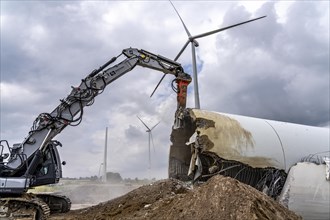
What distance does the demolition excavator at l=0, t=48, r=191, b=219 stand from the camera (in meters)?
12.2

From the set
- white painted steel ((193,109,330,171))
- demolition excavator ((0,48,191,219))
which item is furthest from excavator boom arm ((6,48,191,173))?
white painted steel ((193,109,330,171))

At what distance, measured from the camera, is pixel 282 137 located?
1231 cm

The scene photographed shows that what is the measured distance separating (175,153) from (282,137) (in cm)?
330

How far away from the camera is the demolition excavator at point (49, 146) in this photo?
12.2 m

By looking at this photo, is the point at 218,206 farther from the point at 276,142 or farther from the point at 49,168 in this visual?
the point at 49,168

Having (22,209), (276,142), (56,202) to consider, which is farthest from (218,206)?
(56,202)

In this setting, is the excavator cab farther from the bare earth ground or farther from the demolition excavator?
the bare earth ground

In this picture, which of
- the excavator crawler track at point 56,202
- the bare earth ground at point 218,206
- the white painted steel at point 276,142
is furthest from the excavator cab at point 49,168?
the white painted steel at point 276,142

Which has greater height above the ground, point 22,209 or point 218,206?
point 218,206

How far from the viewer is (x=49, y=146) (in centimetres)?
1339

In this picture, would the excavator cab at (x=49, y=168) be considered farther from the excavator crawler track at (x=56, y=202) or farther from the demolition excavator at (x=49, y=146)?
the excavator crawler track at (x=56, y=202)

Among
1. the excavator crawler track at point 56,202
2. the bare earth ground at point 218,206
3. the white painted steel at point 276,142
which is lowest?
the excavator crawler track at point 56,202

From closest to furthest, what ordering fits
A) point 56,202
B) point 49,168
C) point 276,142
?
point 276,142 → point 49,168 → point 56,202

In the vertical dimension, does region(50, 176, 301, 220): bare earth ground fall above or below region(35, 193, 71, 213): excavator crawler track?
above
